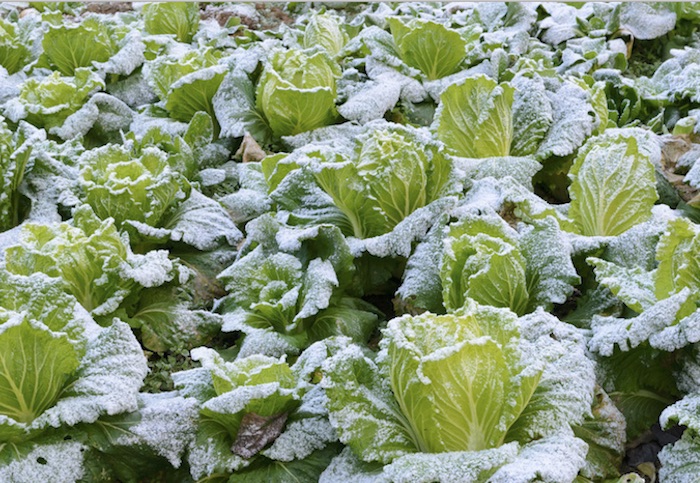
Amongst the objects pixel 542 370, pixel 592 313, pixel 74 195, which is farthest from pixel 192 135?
pixel 542 370

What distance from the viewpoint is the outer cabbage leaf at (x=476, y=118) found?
3770 mm

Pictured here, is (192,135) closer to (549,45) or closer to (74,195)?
(74,195)

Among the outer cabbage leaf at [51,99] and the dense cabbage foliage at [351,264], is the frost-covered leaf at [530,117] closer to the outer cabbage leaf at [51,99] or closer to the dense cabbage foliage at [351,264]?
the dense cabbage foliage at [351,264]

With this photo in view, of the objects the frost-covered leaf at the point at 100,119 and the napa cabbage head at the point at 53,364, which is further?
the frost-covered leaf at the point at 100,119

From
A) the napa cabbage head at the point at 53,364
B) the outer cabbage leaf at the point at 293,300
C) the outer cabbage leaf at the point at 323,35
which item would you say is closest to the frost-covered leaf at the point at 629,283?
the outer cabbage leaf at the point at 293,300

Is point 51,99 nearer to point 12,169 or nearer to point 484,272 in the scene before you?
point 12,169

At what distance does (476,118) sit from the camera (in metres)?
3.88

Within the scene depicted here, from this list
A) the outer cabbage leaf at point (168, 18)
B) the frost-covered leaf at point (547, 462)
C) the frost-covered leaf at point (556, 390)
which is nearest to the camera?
the frost-covered leaf at point (547, 462)

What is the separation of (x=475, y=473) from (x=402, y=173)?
1566mm

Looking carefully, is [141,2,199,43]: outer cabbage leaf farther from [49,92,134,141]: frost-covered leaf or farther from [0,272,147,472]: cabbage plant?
[0,272,147,472]: cabbage plant

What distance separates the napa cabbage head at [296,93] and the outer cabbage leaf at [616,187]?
4.99 ft

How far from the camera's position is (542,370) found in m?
2.20

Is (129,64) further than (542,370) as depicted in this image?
Yes

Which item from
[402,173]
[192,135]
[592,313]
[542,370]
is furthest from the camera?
[192,135]
